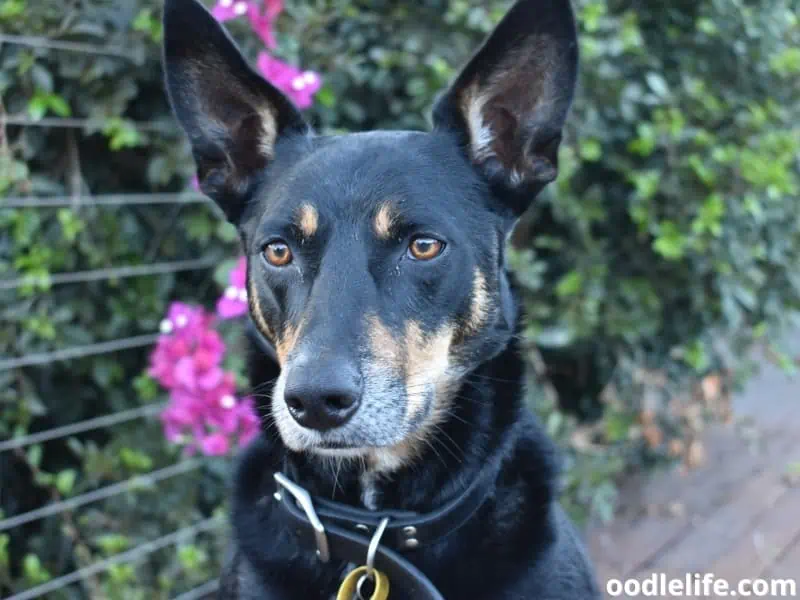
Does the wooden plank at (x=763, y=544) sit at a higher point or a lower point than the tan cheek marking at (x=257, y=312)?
lower

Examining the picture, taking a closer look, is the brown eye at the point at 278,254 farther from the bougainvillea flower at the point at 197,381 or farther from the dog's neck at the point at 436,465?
the bougainvillea flower at the point at 197,381

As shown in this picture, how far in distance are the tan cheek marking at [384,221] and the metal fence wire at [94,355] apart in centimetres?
147

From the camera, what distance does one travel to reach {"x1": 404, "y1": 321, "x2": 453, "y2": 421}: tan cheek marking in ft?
6.68

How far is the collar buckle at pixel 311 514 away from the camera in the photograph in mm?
2045

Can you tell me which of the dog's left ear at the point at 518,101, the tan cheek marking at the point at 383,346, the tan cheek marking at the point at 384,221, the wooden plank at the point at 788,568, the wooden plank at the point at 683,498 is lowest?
the wooden plank at the point at 683,498

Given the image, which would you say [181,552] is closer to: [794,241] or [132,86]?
[132,86]

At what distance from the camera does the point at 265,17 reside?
3.13m

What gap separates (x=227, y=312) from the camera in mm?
3059

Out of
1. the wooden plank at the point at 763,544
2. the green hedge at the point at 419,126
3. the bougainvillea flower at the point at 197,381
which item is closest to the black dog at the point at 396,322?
the bougainvillea flower at the point at 197,381

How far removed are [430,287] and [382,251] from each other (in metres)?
0.14

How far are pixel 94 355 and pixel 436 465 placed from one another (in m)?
1.82

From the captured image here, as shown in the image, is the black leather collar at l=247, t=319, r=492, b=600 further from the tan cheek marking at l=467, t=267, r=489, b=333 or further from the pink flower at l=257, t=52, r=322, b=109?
the pink flower at l=257, t=52, r=322, b=109

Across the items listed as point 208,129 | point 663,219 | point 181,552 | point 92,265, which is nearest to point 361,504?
point 208,129

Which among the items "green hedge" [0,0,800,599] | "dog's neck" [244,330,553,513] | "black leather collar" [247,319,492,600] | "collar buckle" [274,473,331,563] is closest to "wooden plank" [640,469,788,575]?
"green hedge" [0,0,800,599]
